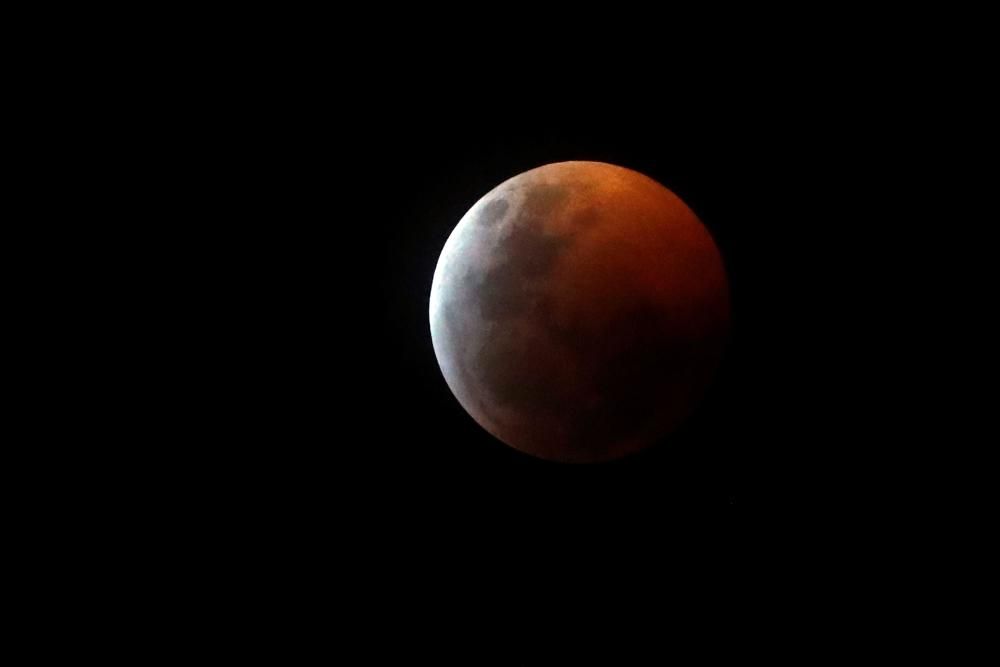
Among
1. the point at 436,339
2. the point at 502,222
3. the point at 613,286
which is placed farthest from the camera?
the point at 436,339

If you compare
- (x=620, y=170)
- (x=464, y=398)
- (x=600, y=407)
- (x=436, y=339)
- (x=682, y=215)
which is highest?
(x=620, y=170)

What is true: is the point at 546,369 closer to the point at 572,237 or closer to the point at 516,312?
the point at 516,312

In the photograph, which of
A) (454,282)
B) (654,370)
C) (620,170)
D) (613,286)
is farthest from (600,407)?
(620,170)

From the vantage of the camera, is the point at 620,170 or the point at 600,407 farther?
the point at 620,170

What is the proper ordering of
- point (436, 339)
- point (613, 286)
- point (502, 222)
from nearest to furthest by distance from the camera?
point (613, 286), point (502, 222), point (436, 339)

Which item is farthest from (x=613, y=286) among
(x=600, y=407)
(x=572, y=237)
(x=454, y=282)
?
(x=454, y=282)

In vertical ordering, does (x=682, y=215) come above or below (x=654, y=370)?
above
